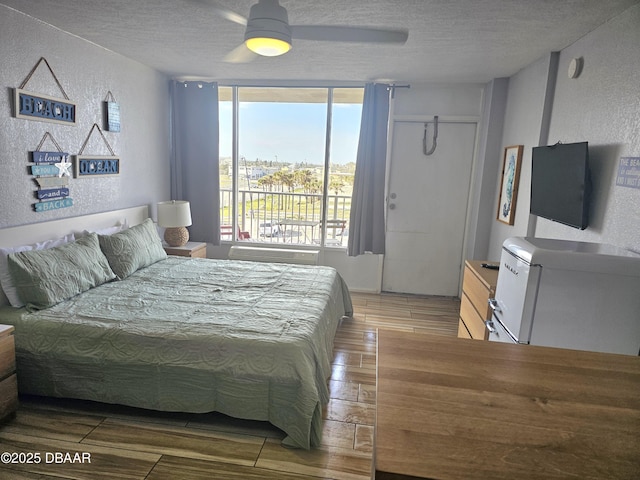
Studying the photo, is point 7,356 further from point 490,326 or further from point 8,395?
point 490,326

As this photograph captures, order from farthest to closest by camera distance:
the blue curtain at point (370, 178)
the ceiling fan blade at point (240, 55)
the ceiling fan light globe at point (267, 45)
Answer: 1. the blue curtain at point (370, 178)
2. the ceiling fan blade at point (240, 55)
3. the ceiling fan light globe at point (267, 45)

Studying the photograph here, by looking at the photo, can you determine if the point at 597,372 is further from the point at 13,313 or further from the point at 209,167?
the point at 209,167

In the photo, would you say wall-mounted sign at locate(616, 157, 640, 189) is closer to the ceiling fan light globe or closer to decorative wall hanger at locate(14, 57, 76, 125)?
the ceiling fan light globe

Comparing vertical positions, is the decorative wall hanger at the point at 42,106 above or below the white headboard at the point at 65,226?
above

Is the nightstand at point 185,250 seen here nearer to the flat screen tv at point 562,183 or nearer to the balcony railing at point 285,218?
the balcony railing at point 285,218

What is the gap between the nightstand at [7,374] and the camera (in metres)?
2.08

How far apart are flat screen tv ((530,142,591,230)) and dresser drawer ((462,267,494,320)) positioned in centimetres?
66

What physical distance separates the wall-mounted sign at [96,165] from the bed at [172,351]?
943 mm

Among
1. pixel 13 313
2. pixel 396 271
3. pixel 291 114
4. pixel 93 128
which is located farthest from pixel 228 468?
pixel 291 114

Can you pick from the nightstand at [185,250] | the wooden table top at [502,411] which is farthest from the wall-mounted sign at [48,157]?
the wooden table top at [502,411]

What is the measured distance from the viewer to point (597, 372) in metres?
1.00

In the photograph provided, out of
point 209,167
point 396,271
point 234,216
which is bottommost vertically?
point 396,271

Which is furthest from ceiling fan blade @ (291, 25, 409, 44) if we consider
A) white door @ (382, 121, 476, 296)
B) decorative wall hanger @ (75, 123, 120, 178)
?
white door @ (382, 121, 476, 296)

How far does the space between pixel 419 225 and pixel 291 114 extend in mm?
2108
